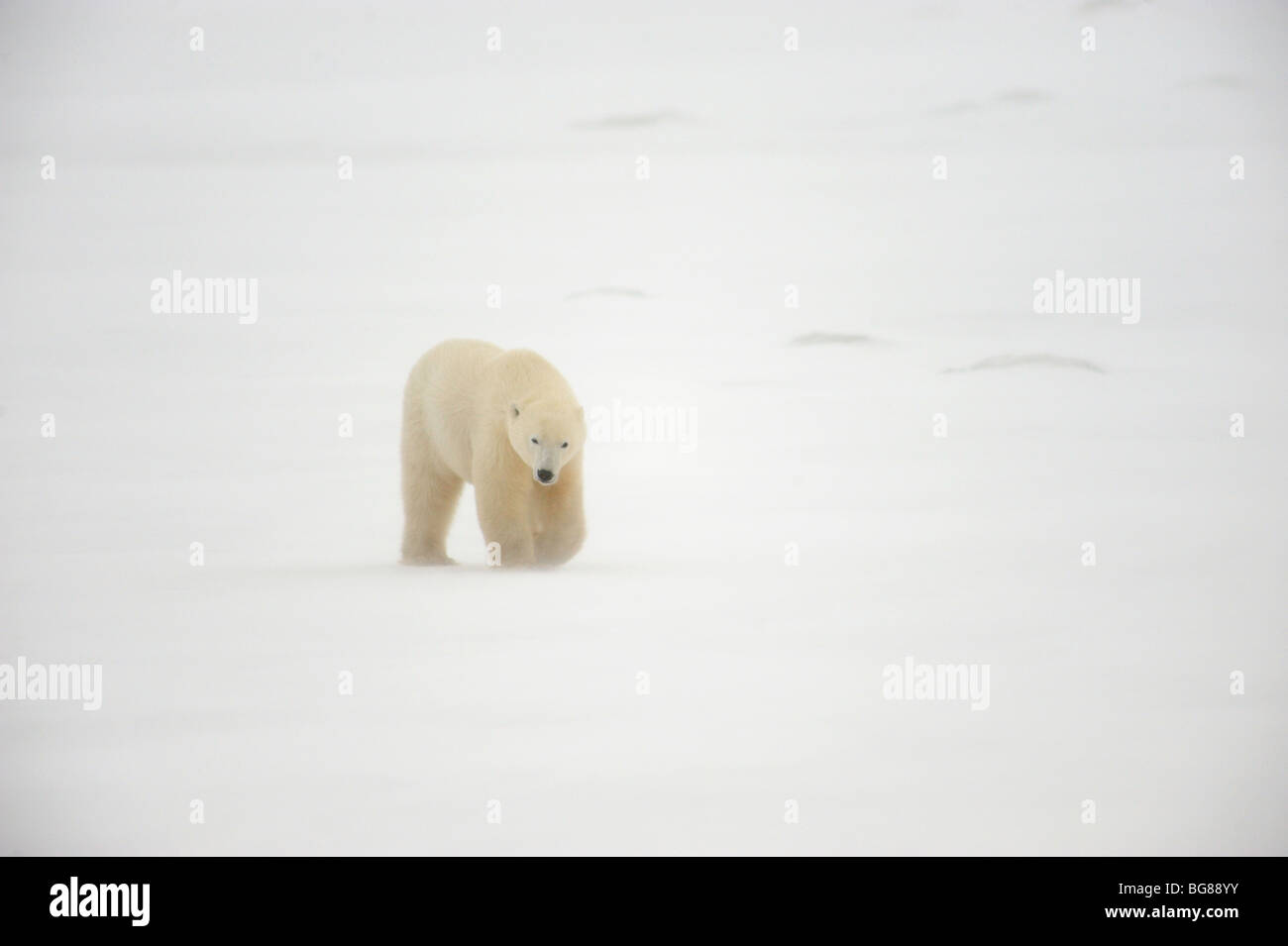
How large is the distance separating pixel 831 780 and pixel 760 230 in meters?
3.22

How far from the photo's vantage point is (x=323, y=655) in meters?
4.05

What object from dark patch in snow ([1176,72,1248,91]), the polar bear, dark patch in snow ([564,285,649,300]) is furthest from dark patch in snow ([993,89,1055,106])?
the polar bear

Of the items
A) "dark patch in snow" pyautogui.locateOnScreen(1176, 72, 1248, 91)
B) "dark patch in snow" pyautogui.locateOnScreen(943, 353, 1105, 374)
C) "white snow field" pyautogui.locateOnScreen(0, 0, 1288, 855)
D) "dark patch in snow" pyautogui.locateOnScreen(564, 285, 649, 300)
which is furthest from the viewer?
"dark patch in snow" pyautogui.locateOnScreen(564, 285, 649, 300)

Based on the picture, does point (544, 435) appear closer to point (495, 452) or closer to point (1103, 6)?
point (495, 452)

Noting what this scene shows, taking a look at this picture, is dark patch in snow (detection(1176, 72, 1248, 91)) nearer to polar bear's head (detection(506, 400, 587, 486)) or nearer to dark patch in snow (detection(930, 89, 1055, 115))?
dark patch in snow (detection(930, 89, 1055, 115))

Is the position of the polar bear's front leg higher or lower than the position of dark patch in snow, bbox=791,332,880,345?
lower

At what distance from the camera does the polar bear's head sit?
437 cm

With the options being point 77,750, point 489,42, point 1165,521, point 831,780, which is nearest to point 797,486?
point 1165,521

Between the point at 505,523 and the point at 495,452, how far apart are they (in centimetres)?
24

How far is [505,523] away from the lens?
180 inches

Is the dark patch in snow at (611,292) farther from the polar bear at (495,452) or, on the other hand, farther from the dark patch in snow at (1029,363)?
the dark patch in snow at (1029,363)

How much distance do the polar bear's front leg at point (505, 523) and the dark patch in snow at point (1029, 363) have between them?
2.19m

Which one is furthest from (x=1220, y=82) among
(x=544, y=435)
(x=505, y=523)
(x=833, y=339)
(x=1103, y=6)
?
(x=505, y=523)

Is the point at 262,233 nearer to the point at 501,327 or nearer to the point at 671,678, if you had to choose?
the point at 501,327
